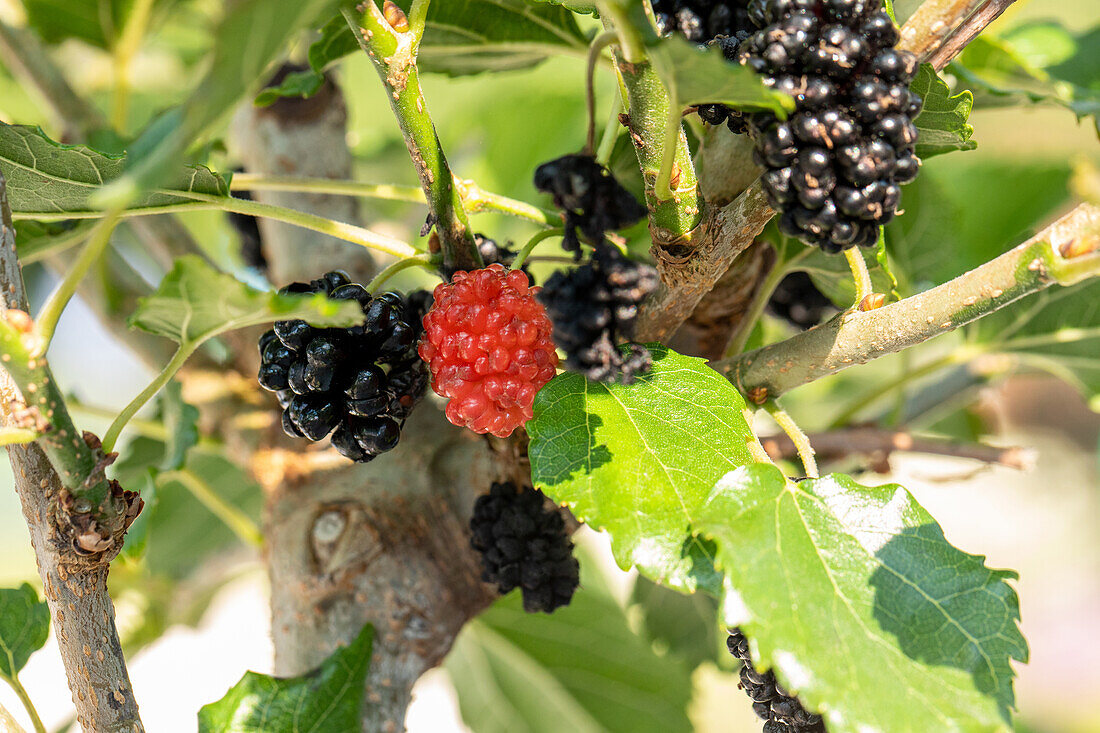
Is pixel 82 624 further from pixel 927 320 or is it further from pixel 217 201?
pixel 927 320

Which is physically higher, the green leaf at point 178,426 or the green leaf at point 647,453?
the green leaf at point 178,426

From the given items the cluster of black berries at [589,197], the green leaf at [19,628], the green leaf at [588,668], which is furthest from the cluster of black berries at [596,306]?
the green leaf at [588,668]

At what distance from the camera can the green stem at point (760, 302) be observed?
24.6 inches

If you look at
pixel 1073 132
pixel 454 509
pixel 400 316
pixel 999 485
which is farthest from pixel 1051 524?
pixel 400 316

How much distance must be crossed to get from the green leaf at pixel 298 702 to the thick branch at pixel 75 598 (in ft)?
0.27

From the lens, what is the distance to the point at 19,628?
21.0 inches

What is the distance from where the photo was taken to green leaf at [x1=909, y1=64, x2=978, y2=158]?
0.47m

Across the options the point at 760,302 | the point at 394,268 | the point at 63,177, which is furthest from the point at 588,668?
the point at 63,177

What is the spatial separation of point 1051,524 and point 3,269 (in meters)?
4.11

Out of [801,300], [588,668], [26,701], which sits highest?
[801,300]

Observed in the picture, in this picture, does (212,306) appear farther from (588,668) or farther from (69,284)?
(588,668)

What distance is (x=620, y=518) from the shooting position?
1.45ft

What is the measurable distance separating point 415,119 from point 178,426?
419 millimetres

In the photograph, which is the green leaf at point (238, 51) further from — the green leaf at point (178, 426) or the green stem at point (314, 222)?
the green leaf at point (178, 426)
